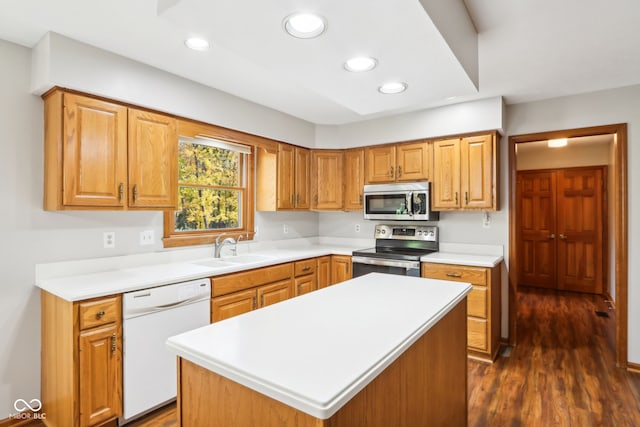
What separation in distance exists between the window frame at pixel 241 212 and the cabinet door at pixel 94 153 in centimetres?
43

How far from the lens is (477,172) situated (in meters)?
3.34

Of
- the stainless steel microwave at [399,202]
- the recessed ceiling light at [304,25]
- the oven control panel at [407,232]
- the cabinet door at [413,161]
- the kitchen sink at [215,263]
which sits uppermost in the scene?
the recessed ceiling light at [304,25]

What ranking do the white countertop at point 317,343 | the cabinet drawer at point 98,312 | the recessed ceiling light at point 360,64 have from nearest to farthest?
1. the white countertop at point 317,343
2. the recessed ceiling light at point 360,64
3. the cabinet drawer at point 98,312

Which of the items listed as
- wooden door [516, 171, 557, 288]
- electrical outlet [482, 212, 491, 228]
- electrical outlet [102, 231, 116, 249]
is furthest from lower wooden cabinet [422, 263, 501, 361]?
wooden door [516, 171, 557, 288]

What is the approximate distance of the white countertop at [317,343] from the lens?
2.89 ft

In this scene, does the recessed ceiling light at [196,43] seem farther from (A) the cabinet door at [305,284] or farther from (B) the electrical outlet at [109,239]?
(A) the cabinet door at [305,284]

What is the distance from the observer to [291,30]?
4.28ft

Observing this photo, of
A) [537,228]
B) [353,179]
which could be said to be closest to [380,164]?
[353,179]

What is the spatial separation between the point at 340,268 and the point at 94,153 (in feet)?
8.17

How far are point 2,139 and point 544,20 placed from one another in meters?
3.28

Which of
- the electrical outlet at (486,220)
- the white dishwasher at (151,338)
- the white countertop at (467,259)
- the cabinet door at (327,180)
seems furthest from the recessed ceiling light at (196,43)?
the electrical outlet at (486,220)

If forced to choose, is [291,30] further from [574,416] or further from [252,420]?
[574,416]

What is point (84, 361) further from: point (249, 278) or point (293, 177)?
point (293, 177)

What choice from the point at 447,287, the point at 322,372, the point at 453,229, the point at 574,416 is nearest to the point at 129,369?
the point at 322,372
